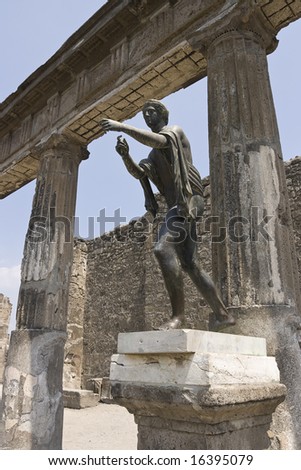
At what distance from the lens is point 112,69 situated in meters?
5.51

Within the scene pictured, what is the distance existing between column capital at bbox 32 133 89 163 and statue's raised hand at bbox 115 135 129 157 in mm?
3476

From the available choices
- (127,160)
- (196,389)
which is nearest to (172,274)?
(196,389)

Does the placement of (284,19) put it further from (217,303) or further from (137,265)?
(137,265)

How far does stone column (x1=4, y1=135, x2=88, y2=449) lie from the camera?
4.79 metres

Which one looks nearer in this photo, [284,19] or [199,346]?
[199,346]

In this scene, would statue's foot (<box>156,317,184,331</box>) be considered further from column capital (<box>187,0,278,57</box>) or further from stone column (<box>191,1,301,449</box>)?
column capital (<box>187,0,278,57</box>)

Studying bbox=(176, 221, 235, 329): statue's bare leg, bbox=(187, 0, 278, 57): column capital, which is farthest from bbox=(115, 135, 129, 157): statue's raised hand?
bbox=(187, 0, 278, 57): column capital

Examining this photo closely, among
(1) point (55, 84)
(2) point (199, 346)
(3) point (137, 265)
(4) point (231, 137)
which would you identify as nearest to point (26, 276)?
(1) point (55, 84)

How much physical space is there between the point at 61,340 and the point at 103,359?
20.9ft

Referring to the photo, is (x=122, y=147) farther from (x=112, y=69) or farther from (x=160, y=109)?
(x=112, y=69)

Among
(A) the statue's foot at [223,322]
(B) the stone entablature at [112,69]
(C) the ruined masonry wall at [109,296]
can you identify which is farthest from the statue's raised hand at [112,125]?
(C) the ruined masonry wall at [109,296]

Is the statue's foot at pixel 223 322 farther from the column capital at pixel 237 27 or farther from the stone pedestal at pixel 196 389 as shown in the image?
the column capital at pixel 237 27

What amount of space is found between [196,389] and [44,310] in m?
3.61

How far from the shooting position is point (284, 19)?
13.3ft
